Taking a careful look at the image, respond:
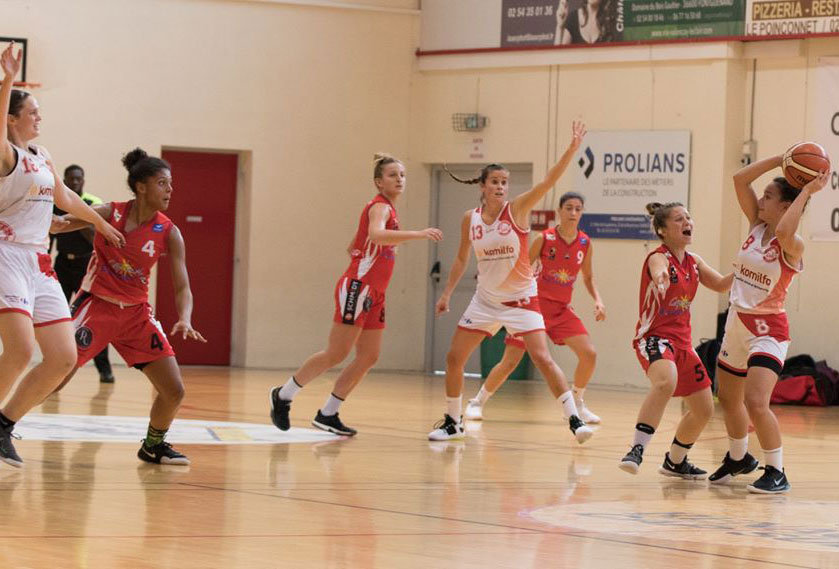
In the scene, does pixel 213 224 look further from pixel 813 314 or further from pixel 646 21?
pixel 813 314

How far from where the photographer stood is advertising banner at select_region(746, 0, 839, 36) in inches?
610

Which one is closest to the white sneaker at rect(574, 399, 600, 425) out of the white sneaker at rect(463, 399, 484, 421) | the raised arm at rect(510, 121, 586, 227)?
the white sneaker at rect(463, 399, 484, 421)

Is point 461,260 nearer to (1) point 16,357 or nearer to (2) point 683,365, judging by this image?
(2) point 683,365

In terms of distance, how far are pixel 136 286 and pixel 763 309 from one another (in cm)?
342

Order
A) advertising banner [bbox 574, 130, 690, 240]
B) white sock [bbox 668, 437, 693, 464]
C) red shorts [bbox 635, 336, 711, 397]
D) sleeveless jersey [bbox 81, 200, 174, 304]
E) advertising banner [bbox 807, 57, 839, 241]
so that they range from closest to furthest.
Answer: sleeveless jersey [bbox 81, 200, 174, 304]
red shorts [bbox 635, 336, 711, 397]
white sock [bbox 668, 437, 693, 464]
advertising banner [bbox 807, 57, 839, 241]
advertising banner [bbox 574, 130, 690, 240]

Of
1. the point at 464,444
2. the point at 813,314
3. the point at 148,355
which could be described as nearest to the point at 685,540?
the point at 148,355

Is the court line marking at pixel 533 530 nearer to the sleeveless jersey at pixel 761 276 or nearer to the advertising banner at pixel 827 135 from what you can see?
the sleeveless jersey at pixel 761 276

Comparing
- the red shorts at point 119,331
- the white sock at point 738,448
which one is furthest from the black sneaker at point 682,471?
the red shorts at point 119,331

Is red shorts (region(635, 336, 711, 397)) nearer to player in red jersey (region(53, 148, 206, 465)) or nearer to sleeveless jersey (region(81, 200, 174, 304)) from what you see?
player in red jersey (region(53, 148, 206, 465))

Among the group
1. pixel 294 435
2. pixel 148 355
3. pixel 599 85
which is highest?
pixel 599 85

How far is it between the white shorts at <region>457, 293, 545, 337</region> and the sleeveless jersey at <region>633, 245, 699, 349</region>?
173 cm

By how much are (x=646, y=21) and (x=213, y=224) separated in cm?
568

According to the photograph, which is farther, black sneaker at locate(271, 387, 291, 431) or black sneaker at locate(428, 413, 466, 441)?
black sneaker at locate(428, 413, 466, 441)

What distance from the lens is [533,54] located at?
17531 millimetres
